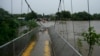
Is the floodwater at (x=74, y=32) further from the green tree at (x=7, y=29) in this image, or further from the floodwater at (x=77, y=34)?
the green tree at (x=7, y=29)

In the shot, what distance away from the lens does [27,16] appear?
70.6 meters

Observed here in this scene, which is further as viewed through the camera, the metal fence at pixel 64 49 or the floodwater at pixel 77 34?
the floodwater at pixel 77 34

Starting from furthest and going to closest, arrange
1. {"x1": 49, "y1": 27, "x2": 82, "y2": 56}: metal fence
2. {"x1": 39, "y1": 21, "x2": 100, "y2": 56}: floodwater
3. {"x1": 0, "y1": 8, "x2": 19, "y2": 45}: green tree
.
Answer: {"x1": 39, "y1": 21, "x2": 100, "y2": 56}: floodwater < {"x1": 0, "y1": 8, "x2": 19, "y2": 45}: green tree < {"x1": 49, "y1": 27, "x2": 82, "y2": 56}: metal fence

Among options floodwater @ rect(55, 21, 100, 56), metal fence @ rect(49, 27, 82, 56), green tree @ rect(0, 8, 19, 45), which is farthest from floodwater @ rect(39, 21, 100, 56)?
metal fence @ rect(49, 27, 82, 56)

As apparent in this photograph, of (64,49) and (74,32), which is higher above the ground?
(64,49)

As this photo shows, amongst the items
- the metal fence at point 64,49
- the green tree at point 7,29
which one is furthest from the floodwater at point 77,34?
the metal fence at point 64,49

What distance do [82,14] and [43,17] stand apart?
85.2 metres

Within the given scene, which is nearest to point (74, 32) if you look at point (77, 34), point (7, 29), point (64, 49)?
point (77, 34)

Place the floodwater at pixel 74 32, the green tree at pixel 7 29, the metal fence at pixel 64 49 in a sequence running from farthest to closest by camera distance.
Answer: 1. the floodwater at pixel 74 32
2. the green tree at pixel 7 29
3. the metal fence at pixel 64 49

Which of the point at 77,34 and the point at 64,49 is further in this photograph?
the point at 77,34

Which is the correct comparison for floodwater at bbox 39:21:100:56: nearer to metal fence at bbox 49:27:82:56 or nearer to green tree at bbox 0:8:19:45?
green tree at bbox 0:8:19:45

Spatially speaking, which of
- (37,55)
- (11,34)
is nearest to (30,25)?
(11,34)

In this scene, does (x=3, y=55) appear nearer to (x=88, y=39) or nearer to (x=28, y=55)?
(x=28, y=55)

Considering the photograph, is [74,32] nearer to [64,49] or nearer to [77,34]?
[77,34]
